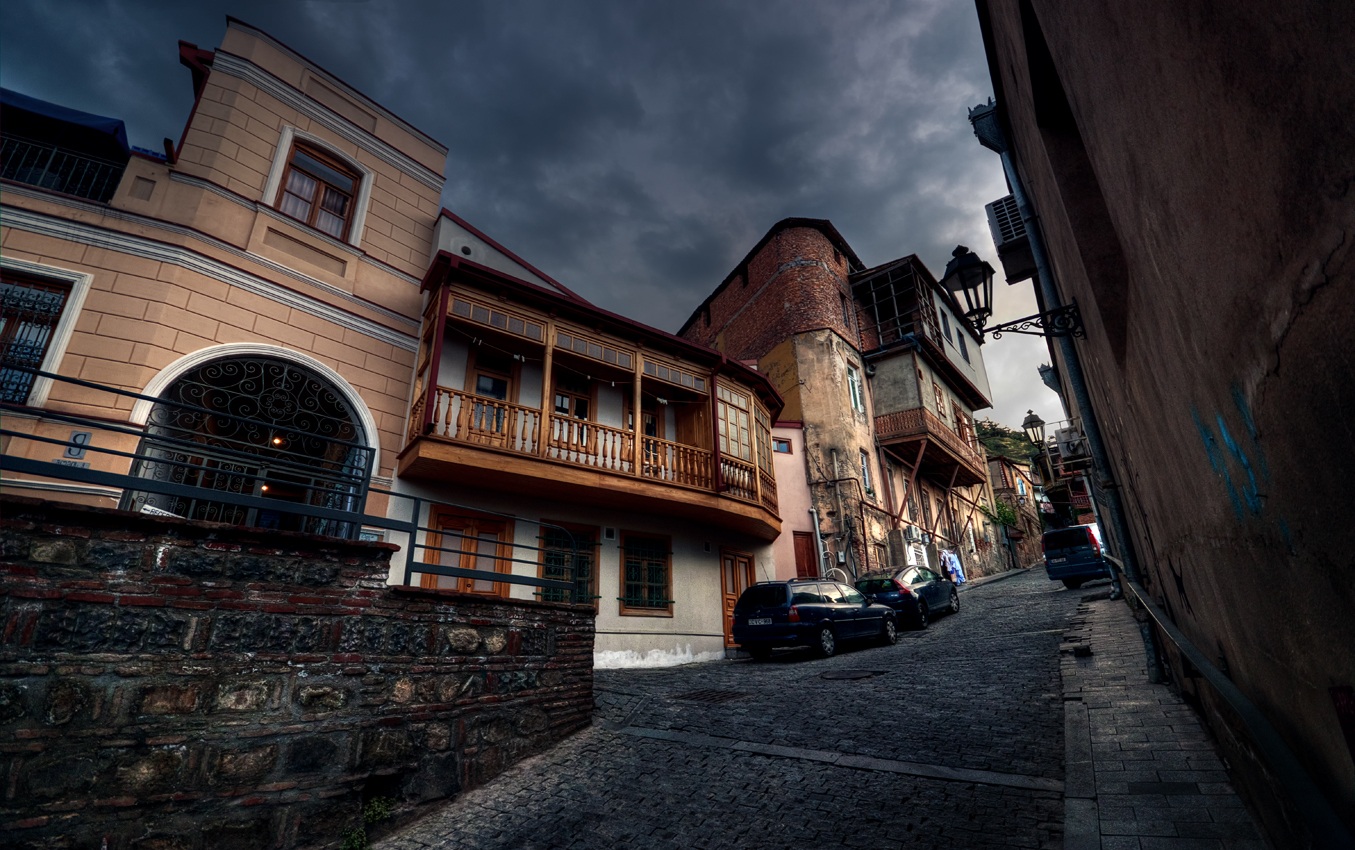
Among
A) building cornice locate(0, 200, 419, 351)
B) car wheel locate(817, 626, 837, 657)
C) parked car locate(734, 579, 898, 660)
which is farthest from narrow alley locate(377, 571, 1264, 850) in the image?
building cornice locate(0, 200, 419, 351)

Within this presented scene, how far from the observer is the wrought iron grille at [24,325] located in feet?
24.9

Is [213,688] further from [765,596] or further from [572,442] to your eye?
[765,596]

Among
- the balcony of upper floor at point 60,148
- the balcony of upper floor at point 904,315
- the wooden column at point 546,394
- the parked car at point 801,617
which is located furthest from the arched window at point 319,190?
the balcony of upper floor at point 904,315

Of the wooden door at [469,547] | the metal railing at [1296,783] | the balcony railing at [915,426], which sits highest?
the balcony railing at [915,426]

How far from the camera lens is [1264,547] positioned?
236 cm

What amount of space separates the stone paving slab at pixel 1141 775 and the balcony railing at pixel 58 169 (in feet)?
43.4

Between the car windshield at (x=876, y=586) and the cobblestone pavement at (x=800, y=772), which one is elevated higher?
the car windshield at (x=876, y=586)

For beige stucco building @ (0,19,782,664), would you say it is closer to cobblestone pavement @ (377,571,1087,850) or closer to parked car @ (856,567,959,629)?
cobblestone pavement @ (377,571,1087,850)

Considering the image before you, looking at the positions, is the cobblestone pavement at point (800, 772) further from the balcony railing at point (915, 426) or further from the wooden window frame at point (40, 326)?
the balcony railing at point (915, 426)

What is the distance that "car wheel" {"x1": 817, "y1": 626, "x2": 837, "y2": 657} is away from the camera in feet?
38.2

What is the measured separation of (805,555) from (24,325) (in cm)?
1755

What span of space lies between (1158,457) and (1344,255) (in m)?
3.50

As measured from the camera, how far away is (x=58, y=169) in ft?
29.5

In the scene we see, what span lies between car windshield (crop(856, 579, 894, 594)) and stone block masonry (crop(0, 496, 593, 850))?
10.9 metres
